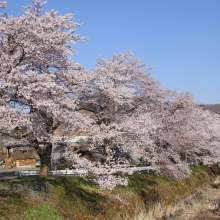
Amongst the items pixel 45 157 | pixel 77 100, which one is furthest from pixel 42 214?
pixel 77 100

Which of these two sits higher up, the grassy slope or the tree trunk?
the tree trunk

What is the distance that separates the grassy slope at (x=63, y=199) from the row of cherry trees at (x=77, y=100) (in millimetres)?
1844

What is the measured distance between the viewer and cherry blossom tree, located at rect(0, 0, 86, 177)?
14070 millimetres

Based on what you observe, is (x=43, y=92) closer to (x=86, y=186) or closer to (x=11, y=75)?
(x=11, y=75)

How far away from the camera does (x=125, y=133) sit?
819 inches

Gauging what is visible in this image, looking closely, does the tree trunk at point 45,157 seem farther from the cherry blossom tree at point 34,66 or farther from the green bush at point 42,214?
the green bush at point 42,214

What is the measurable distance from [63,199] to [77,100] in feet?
19.7

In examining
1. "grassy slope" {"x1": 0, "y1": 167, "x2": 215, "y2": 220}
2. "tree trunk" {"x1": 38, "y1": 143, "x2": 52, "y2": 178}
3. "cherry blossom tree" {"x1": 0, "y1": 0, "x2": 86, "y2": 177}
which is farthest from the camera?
"tree trunk" {"x1": 38, "y1": 143, "x2": 52, "y2": 178}

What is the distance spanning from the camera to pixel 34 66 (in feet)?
56.3

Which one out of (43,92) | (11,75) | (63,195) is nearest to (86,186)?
(63,195)

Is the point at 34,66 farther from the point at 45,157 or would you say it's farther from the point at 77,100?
the point at 45,157

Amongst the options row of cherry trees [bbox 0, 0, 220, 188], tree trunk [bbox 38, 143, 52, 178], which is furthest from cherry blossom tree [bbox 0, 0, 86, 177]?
tree trunk [bbox 38, 143, 52, 178]

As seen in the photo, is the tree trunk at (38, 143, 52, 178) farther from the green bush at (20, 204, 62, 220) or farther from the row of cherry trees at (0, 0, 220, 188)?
the green bush at (20, 204, 62, 220)

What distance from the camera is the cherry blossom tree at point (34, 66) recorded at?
1407 cm
